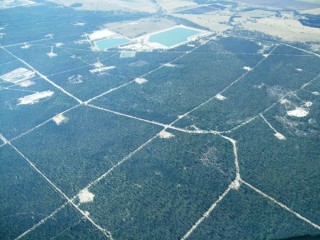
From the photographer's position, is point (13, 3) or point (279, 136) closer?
point (279, 136)

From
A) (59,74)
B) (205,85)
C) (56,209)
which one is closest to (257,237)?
(56,209)

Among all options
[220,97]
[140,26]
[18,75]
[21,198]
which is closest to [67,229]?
[21,198]

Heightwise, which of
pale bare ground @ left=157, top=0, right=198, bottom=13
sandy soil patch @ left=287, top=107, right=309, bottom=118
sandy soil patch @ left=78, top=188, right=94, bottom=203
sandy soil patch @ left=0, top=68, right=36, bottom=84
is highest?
sandy soil patch @ left=78, top=188, right=94, bottom=203

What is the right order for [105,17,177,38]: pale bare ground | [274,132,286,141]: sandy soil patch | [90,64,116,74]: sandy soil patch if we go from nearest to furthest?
1. [274,132,286,141]: sandy soil patch
2. [90,64,116,74]: sandy soil patch
3. [105,17,177,38]: pale bare ground

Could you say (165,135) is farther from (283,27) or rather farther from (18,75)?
(283,27)

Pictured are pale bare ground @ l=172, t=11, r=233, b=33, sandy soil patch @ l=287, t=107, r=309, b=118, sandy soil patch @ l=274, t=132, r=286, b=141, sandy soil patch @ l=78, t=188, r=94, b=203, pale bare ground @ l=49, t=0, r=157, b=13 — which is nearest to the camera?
sandy soil patch @ l=78, t=188, r=94, b=203

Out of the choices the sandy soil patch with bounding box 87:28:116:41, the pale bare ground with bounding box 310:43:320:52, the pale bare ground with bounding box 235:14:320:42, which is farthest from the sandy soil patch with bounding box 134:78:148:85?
the pale bare ground with bounding box 310:43:320:52

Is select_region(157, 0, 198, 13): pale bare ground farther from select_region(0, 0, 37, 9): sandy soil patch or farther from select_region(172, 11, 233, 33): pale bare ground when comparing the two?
select_region(0, 0, 37, 9): sandy soil patch
